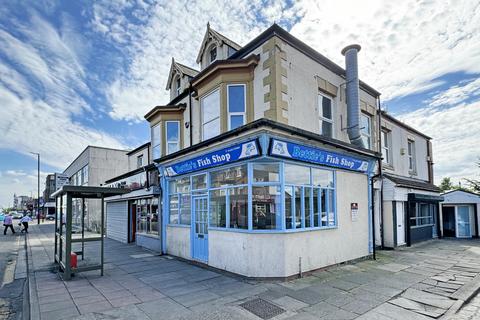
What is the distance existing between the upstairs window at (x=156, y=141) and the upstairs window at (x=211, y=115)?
372cm

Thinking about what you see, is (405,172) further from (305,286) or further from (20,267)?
(20,267)

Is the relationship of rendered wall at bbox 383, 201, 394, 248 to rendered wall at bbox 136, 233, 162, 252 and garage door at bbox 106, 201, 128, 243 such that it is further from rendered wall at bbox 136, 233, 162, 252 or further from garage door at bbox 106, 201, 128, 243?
garage door at bbox 106, 201, 128, 243

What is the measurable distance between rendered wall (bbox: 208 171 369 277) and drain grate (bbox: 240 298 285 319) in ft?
4.65

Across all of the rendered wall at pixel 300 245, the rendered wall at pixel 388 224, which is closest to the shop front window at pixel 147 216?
the rendered wall at pixel 300 245

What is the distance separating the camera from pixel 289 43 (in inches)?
339

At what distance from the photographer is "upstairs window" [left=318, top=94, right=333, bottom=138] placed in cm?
991

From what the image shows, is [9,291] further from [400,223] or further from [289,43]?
[400,223]

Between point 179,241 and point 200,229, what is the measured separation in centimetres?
152

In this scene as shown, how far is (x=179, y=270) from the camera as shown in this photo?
8828mm

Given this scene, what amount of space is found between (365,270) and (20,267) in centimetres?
1158

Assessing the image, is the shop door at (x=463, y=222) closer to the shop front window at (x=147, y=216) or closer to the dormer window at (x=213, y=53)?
the dormer window at (x=213, y=53)

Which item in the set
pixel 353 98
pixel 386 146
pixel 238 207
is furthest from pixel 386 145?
pixel 238 207

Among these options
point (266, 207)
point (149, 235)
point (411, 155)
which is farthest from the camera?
point (411, 155)

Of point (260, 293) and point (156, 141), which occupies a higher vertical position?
point (156, 141)
